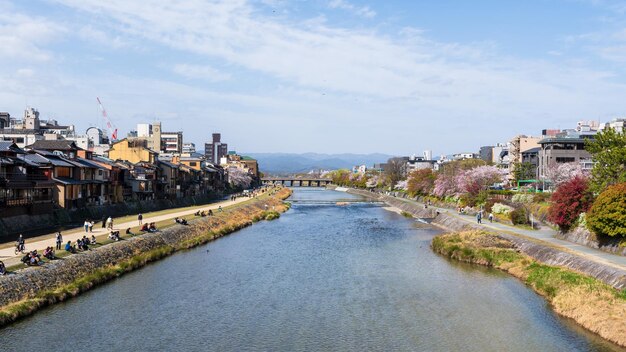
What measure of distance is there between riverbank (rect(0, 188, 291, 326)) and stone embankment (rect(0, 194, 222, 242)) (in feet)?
29.5

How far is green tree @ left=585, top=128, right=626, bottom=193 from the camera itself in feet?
140

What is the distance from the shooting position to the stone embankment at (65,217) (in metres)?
43.5

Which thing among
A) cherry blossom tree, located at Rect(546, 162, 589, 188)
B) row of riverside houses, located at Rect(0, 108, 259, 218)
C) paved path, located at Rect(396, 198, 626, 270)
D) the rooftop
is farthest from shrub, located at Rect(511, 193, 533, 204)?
the rooftop

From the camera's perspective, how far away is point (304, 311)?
28.7m

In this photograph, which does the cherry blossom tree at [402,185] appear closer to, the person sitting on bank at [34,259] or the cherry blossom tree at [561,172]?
the cherry blossom tree at [561,172]

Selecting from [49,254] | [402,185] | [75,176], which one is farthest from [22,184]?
[402,185]

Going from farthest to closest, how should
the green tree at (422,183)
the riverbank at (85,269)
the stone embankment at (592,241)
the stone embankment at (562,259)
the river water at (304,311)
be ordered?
the green tree at (422,183) < the stone embankment at (592,241) < the stone embankment at (562,259) < the riverbank at (85,269) < the river water at (304,311)

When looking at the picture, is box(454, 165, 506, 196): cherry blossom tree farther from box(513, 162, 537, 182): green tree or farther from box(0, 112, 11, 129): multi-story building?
box(0, 112, 11, 129): multi-story building

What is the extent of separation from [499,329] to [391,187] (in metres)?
136

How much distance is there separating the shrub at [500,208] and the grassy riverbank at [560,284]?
17.6 m

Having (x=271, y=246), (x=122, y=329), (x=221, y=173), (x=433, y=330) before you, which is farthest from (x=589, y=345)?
(x=221, y=173)

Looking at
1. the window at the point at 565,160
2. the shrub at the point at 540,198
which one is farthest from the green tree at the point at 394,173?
the shrub at the point at 540,198

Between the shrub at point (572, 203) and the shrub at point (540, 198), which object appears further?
the shrub at point (540, 198)

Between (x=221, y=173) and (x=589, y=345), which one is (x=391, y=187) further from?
(x=589, y=345)
